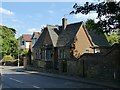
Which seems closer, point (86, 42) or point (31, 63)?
point (86, 42)

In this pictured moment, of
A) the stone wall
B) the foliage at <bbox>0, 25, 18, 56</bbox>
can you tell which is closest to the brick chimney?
the stone wall

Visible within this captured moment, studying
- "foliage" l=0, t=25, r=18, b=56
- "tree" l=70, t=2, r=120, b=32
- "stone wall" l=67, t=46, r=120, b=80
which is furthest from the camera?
"foliage" l=0, t=25, r=18, b=56

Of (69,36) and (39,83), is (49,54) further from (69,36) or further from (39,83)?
(39,83)

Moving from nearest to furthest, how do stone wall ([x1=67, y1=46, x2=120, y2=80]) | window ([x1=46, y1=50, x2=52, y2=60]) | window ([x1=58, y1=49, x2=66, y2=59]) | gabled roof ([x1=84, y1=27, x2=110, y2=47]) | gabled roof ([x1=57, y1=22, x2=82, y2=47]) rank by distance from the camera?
stone wall ([x1=67, y1=46, x2=120, y2=80]) → gabled roof ([x1=57, y1=22, x2=82, y2=47]) → window ([x1=58, y1=49, x2=66, y2=59]) → gabled roof ([x1=84, y1=27, x2=110, y2=47]) → window ([x1=46, y1=50, x2=52, y2=60])

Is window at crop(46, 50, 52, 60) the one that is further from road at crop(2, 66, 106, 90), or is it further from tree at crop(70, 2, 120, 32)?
tree at crop(70, 2, 120, 32)

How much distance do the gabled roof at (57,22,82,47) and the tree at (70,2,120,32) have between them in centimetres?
2198

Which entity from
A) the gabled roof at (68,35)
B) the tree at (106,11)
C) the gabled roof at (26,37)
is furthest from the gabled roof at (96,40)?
the gabled roof at (26,37)

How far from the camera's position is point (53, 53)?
50.4 meters

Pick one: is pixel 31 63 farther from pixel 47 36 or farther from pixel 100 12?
pixel 100 12

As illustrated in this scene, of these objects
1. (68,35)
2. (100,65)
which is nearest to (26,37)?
(68,35)

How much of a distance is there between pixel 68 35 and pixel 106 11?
25915mm

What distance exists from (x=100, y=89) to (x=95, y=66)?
9.00 m

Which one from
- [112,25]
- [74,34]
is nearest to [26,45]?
[74,34]

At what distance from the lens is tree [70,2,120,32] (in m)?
22.0
